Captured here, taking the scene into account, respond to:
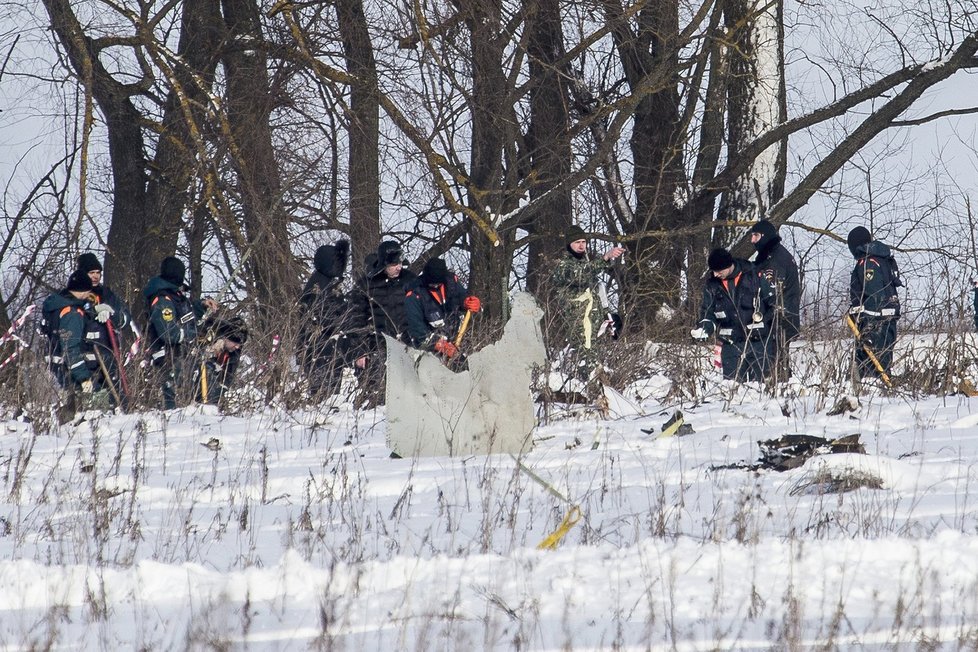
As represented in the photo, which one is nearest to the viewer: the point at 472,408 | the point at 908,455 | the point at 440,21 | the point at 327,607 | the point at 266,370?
the point at 327,607

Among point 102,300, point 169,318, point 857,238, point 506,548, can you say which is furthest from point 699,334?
point 506,548

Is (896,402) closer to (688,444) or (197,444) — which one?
(688,444)

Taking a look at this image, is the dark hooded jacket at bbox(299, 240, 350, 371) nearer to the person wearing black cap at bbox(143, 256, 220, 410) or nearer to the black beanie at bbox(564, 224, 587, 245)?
the person wearing black cap at bbox(143, 256, 220, 410)

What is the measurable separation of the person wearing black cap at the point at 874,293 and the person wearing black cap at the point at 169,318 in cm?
539

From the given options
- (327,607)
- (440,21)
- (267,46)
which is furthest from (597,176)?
(327,607)

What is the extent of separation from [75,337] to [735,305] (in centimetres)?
552

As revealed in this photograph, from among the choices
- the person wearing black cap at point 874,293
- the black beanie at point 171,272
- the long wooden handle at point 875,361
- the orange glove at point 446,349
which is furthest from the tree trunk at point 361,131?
the long wooden handle at point 875,361

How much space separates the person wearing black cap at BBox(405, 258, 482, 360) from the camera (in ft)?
35.2

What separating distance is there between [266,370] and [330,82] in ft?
16.3

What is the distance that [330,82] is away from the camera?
1402cm

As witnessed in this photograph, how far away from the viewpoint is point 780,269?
11.5 meters

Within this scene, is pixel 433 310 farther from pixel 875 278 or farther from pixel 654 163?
pixel 654 163

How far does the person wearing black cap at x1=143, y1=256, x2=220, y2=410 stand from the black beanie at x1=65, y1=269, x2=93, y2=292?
0.57m

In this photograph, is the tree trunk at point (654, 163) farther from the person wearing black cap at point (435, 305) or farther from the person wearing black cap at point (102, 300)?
the person wearing black cap at point (102, 300)
